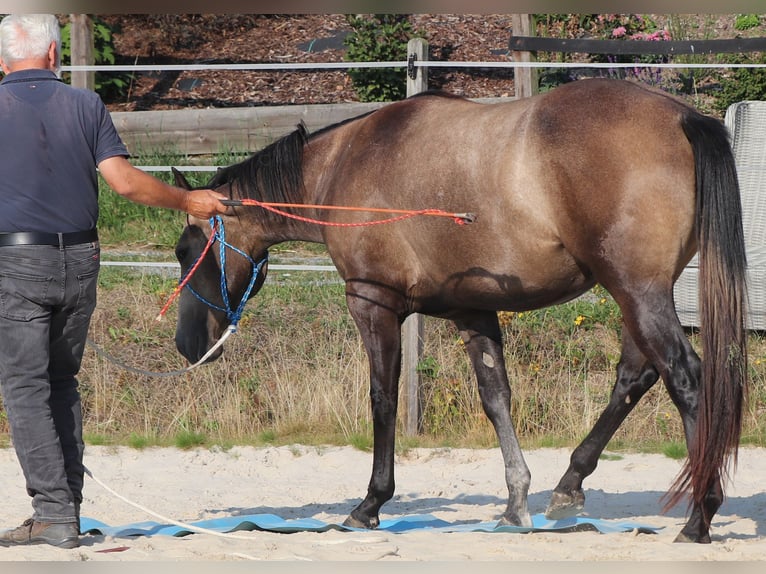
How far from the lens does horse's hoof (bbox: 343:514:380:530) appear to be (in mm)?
4957

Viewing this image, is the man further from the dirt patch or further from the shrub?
the dirt patch

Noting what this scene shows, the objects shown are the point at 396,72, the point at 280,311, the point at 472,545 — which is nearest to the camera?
the point at 472,545

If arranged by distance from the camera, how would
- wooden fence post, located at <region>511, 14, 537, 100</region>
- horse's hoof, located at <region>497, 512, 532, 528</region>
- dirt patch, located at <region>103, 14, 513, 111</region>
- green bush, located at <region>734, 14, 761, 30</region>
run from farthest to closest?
dirt patch, located at <region>103, 14, 513, 111</region>, green bush, located at <region>734, 14, 761, 30</region>, wooden fence post, located at <region>511, 14, 537, 100</region>, horse's hoof, located at <region>497, 512, 532, 528</region>

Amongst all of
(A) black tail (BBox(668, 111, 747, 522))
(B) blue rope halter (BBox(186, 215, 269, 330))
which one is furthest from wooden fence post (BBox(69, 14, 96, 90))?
(A) black tail (BBox(668, 111, 747, 522))

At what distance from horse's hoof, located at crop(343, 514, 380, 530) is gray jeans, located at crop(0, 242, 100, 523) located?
4.47 ft

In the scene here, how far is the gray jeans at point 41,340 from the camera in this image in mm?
4023

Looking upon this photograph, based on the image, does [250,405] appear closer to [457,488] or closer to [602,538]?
[457,488]

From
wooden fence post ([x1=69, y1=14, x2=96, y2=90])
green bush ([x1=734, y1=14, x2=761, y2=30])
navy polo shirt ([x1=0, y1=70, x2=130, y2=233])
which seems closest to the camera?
navy polo shirt ([x1=0, y1=70, x2=130, y2=233])

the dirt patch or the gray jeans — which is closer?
the gray jeans

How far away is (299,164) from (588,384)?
2.87 meters

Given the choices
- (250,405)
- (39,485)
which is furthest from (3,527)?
(250,405)

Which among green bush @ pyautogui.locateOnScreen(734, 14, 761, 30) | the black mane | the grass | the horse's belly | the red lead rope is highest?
green bush @ pyautogui.locateOnScreen(734, 14, 761, 30)

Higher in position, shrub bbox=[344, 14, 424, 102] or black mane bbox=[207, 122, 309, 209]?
shrub bbox=[344, 14, 424, 102]

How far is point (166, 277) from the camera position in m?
8.46
